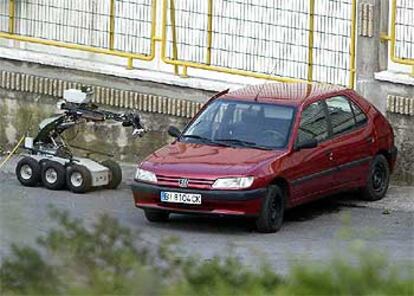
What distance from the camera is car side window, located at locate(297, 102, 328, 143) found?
58.9ft

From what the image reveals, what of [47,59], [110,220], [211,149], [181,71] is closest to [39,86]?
[47,59]

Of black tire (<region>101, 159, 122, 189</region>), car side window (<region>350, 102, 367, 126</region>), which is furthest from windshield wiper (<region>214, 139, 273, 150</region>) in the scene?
black tire (<region>101, 159, 122, 189</region>)

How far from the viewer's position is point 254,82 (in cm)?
2078

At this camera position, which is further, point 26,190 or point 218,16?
point 218,16

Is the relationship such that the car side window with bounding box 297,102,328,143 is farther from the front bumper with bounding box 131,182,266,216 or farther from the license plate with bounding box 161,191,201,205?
the license plate with bounding box 161,191,201,205

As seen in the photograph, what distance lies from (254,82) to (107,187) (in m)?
2.41

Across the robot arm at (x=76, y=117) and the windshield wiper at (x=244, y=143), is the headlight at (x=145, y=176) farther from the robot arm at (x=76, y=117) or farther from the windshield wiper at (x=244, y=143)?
the robot arm at (x=76, y=117)

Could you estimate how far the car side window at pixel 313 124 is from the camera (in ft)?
58.9

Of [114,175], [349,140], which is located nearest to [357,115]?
[349,140]

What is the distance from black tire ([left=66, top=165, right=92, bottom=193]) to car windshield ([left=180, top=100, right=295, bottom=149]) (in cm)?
159

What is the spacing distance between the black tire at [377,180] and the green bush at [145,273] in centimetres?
839

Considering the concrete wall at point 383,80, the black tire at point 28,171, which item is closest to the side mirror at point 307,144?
the concrete wall at point 383,80

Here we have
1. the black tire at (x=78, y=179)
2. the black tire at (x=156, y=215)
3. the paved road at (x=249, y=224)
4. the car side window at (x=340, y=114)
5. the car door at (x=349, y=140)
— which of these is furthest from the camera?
the black tire at (x=78, y=179)

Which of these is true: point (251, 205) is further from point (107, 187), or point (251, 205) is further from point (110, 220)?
point (110, 220)
